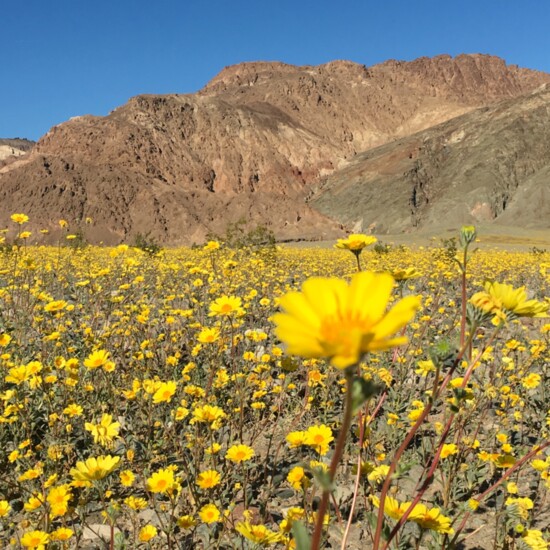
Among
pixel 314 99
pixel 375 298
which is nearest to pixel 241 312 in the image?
pixel 375 298

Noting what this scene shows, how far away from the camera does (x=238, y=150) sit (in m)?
63.9

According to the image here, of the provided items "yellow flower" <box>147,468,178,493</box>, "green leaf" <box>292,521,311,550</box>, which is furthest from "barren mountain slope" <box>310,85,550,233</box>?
"green leaf" <box>292,521,311,550</box>

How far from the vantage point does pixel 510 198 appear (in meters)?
50.9

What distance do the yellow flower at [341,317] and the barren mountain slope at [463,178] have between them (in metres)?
52.5

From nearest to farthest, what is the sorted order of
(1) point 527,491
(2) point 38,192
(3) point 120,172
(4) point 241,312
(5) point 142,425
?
(1) point 527,491
(4) point 241,312
(5) point 142,425
(2) point 38,192
(3) point 120,172

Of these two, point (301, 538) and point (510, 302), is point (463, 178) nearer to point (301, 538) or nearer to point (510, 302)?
point (510, 302)

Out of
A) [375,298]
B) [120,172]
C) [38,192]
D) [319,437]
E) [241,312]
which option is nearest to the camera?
[375,298]

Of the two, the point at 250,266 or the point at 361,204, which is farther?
the point at 361,204

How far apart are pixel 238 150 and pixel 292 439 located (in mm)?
65100

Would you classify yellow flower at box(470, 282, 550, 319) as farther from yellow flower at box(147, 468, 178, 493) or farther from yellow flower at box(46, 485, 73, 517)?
yellow flower at box(46, 485, 73, 517)

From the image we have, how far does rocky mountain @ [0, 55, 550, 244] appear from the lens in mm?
49531

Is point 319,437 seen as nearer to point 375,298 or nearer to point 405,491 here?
point 405,491

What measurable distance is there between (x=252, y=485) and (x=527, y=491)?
1.73 metres

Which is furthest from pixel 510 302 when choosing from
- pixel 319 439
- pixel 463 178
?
pixel 463 178
